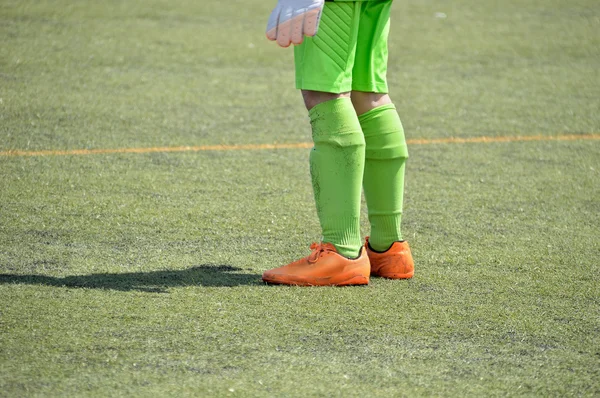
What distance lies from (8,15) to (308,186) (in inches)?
207

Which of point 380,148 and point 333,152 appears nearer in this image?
point 333,152

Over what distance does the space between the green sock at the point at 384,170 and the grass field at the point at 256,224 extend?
0.75 feet

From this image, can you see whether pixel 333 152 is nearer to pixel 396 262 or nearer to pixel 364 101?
pixel 364 101

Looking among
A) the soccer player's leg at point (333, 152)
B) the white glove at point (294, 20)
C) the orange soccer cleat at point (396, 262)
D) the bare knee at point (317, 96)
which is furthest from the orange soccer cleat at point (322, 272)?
the white glove at point (294, 20)

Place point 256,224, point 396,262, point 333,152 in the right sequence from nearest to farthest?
point 333,152 < point 396,262 < point 256,224

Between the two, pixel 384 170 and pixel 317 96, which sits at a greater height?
pixel 317 96

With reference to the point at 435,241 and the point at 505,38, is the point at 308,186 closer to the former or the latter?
the point at 435,241

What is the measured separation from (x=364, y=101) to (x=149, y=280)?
1.06m

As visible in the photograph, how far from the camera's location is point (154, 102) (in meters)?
6.79

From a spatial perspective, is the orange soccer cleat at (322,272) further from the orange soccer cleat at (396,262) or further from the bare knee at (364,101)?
the bare knee at (364,101)

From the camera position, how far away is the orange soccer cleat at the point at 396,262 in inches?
141

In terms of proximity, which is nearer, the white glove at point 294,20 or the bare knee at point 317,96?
the white glove at point 294,20


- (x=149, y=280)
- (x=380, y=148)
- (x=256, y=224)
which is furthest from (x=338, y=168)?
(x=256, y=224)

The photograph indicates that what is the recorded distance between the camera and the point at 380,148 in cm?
362
